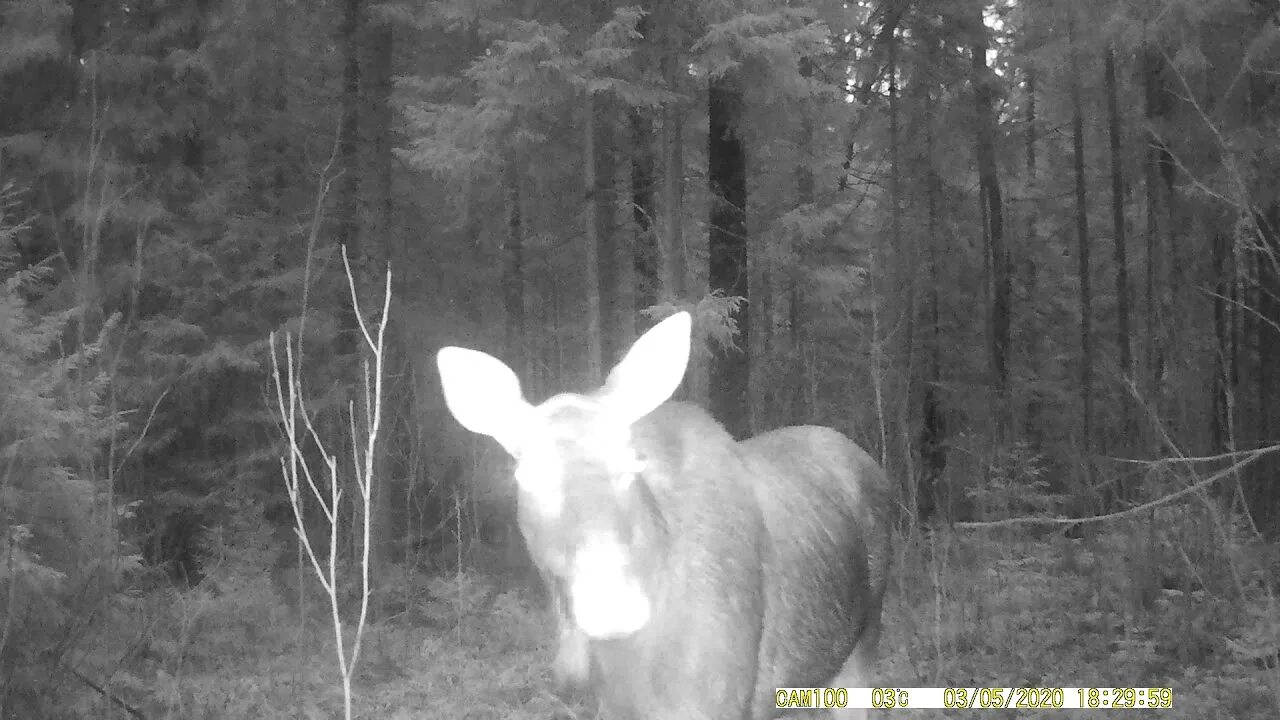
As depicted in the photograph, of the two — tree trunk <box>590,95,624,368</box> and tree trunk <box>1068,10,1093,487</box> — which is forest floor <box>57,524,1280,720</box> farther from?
tree trunk <box>1068,10,1093,487</box>

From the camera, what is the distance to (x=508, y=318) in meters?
14.0

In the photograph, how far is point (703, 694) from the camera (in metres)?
2.42

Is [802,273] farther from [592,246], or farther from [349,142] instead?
[349,142]

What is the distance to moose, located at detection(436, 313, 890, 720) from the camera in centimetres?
228

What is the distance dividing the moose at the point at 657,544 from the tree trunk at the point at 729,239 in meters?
4.41

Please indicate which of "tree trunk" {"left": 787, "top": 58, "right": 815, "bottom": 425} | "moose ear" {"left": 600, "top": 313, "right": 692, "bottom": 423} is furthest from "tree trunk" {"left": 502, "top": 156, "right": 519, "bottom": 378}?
"moose ear" {"left": 600, "top": 313, "right": 692, "bottom": 423}

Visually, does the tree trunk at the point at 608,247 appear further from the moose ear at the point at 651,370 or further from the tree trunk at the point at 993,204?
the tree trunk at the point at 993,204

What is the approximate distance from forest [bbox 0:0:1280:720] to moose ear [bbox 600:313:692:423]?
1.53 meters

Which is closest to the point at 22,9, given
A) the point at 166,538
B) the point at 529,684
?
the point at 166,538

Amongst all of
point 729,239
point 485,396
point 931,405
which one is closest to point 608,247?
point 729,239

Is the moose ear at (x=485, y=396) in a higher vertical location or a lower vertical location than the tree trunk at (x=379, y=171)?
lower

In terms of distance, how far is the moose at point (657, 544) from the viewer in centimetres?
228

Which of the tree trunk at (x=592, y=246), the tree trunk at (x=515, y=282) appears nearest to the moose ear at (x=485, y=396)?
the tree trunk at (x=592, y=246)

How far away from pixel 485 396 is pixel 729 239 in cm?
579
